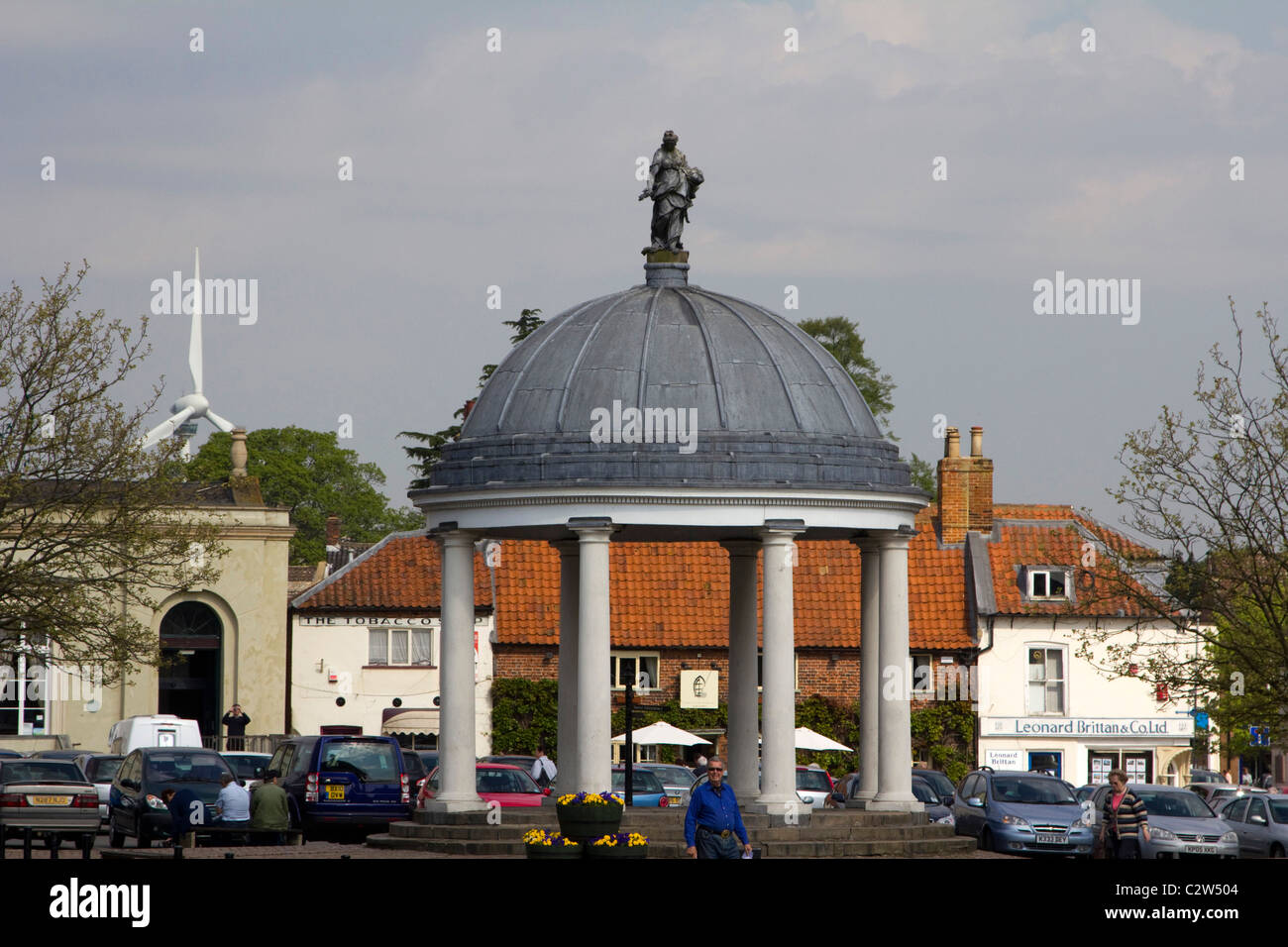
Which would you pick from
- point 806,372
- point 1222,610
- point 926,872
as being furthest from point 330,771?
point 926,872

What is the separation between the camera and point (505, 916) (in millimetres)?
14336

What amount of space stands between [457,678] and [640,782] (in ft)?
24.9

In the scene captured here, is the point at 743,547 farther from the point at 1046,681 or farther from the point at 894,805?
the point at 1046,681

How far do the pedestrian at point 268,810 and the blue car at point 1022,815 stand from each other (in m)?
12.0

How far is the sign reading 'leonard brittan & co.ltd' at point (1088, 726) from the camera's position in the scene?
57375 millimetres

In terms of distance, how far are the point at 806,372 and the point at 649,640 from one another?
1025 inches

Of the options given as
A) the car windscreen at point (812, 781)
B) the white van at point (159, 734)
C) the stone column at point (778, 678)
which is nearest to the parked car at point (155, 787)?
the white van at point (159, 734)

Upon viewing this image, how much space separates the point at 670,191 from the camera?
3209 centimetres

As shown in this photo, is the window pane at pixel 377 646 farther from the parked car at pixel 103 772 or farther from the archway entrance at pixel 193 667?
the parked car at pixel 103 772

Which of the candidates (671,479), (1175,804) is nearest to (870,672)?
(671,479)

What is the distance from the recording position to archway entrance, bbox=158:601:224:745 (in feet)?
193

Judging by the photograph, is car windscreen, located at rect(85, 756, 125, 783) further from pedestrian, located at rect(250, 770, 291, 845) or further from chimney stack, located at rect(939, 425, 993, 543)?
chimney stack, located at rect(939, 425, 993, 543)

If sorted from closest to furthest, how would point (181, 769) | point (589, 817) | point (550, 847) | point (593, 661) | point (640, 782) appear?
point (550, 847), point (589, 817), point (593, 661), point (181, 769), point (640, 782)

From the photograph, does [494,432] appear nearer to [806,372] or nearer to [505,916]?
[806,372]
